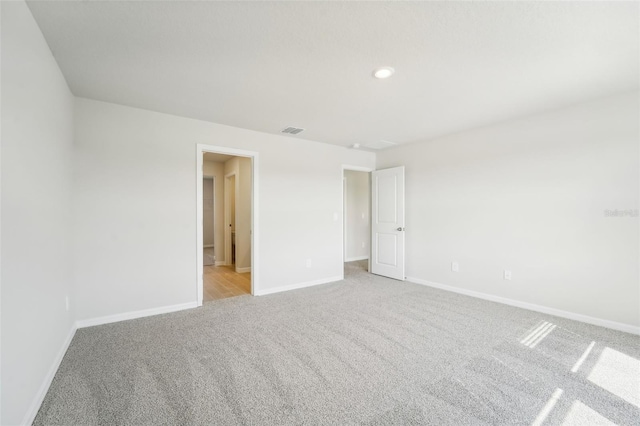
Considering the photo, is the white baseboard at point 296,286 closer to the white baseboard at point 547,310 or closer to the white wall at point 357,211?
the white baseboard at point 547,310

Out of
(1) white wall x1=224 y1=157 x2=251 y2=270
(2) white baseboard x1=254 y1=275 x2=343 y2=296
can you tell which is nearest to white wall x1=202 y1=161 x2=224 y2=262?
(1) white wall x1=224 y1=157 x2=251 y2=270

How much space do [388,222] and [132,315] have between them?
158 inches

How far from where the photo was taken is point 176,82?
2.54 metres

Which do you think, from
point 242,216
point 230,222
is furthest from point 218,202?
point 242,216

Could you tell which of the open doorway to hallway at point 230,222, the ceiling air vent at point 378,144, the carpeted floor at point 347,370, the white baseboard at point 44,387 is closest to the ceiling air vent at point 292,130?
the open doorway to hallway at point 230,222

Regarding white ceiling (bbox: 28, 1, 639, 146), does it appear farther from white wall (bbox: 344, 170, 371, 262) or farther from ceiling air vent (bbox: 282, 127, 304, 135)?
white wall (bbox: 344, 170, 371, 262)

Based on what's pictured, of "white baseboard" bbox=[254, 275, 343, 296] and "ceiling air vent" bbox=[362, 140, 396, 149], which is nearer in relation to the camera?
"white baseboard" bbox=[254, 275, 343, 296]

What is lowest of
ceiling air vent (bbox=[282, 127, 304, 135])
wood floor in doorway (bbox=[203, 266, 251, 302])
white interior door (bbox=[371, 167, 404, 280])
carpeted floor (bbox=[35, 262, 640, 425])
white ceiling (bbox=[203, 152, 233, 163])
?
wood floor in doorway (bbox=[203, 266, 251, 302])

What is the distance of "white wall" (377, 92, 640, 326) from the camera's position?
2.82 meters

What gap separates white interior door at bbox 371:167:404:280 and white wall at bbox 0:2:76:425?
4389 mm

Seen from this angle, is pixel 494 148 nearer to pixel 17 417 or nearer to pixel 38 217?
pixel 38 217

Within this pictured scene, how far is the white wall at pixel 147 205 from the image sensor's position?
9.59 ft

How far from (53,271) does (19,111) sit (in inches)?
48.1

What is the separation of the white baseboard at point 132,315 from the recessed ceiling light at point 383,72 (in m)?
3.33
